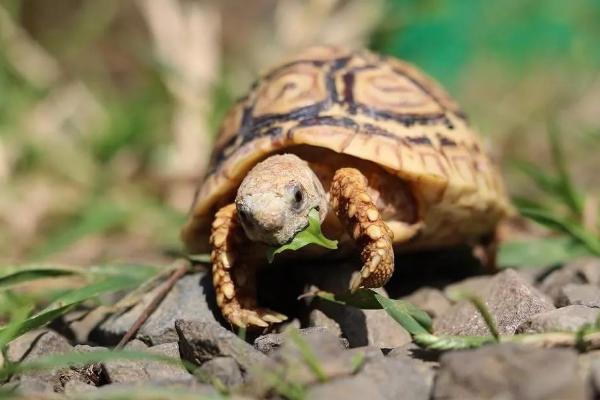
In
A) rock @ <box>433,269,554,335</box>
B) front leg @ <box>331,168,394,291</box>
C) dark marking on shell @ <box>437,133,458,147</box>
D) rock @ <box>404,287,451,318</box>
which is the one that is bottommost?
rock @ <box>404,287,451,318</box>

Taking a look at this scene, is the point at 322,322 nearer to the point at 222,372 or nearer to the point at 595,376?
the point at 222,372

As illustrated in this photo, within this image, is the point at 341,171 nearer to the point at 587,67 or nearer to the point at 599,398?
the point at 599,398

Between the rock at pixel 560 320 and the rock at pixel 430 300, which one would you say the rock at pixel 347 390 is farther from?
the rock at pixel 430 300

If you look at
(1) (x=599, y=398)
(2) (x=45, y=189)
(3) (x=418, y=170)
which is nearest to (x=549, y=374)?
(1) (x=599, y=398)

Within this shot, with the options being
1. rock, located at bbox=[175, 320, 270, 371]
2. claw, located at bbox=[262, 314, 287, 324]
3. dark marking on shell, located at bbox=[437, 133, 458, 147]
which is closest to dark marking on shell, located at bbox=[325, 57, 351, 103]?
dark marking on shell, located at bbox=[437, 133, 458, 147]

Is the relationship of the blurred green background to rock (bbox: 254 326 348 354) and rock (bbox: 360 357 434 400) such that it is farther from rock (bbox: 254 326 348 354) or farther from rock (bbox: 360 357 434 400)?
rock (bbox: 360 357 434 400)

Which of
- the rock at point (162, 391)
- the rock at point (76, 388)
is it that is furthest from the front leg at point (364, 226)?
the rock at point (76, 388)

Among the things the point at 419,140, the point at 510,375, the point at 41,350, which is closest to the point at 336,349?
the point at 510,375
